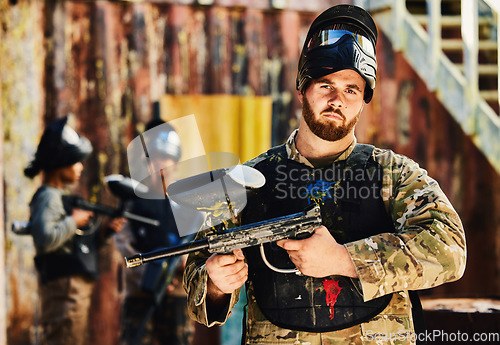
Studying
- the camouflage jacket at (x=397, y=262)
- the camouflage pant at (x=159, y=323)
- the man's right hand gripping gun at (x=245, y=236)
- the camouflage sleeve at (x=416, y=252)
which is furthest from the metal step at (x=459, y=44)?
the man's right hand gripping gun at (x=245, y=236)

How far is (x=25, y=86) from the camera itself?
18.2ft

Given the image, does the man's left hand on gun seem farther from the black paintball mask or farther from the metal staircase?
the metal staircase

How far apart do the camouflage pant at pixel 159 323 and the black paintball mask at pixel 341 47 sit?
3.06m

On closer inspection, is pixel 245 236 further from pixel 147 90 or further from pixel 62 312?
pixel 147 90

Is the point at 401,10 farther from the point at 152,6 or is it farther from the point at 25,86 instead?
the point at 25,86

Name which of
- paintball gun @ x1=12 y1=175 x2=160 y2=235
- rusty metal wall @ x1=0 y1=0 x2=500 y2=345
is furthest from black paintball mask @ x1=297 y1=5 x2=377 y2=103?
rusty metal wall @ x1=0 y1=0 x2=500 y2=345

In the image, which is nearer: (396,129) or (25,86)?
(25,86)

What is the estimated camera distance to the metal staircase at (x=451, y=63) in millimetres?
5965

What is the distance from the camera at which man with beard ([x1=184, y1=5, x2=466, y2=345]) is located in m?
2.07

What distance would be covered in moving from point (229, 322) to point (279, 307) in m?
3.79

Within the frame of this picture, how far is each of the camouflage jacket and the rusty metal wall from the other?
3.75 metres

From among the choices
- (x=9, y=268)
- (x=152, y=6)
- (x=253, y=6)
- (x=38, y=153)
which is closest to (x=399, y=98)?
(x=253, y=6)

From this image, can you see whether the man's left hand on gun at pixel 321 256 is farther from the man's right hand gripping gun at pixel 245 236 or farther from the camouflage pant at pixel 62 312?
the camouflage pant at pixel 62 312

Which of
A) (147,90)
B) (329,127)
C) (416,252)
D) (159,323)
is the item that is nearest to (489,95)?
(147,90)
